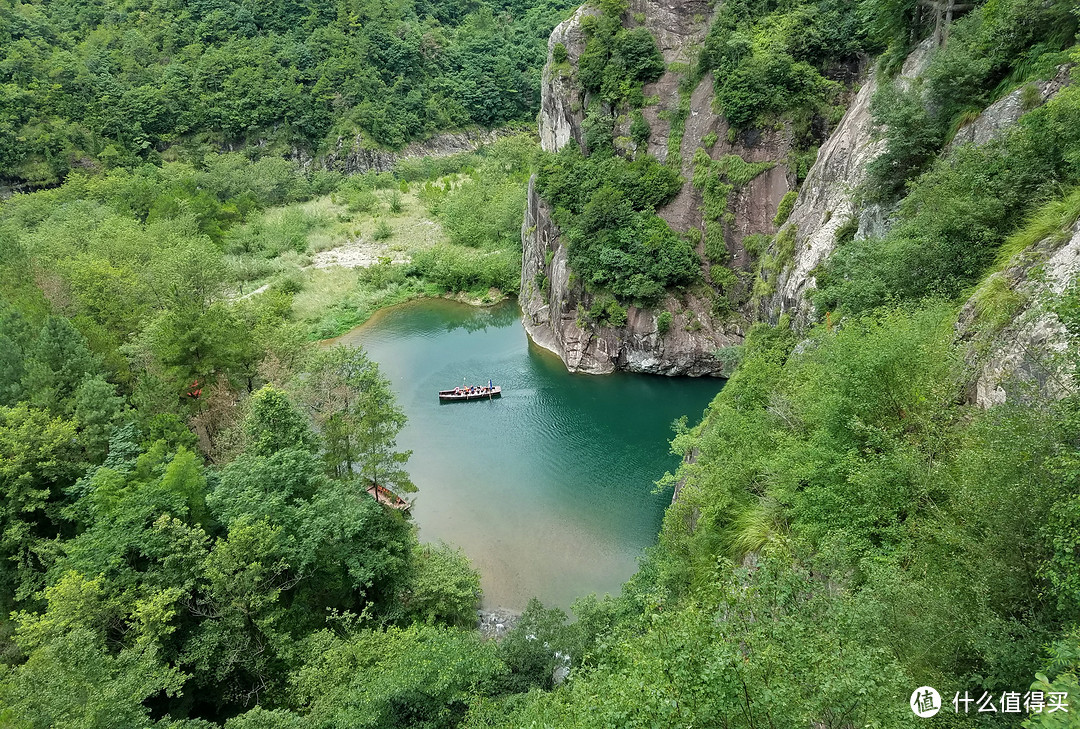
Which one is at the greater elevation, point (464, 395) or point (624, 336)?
point (624, 336)

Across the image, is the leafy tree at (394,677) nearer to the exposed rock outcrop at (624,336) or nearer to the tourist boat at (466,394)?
the tourist boat at (466,394)

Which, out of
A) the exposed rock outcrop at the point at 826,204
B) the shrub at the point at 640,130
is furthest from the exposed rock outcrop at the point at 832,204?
the shrub at the point at 640,130

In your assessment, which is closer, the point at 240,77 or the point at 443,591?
the point at 443,591

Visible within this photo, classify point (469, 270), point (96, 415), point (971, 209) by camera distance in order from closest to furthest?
point (971, 209) < point (96, 415) < point (469, 270)

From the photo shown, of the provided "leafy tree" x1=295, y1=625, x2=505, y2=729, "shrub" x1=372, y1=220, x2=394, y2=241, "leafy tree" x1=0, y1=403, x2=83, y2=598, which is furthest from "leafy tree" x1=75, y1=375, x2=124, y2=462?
"shrub" x1=372, y1=220, x2=394, y2=241

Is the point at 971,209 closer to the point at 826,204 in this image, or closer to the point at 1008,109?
the point at 1008,109

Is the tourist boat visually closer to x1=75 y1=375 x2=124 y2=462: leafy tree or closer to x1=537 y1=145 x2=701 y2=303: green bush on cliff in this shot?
x1=537 y1=145 x2=701 y2=303: green bush on cliff

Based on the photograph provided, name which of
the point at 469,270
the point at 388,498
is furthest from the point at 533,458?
the point at 469,270
